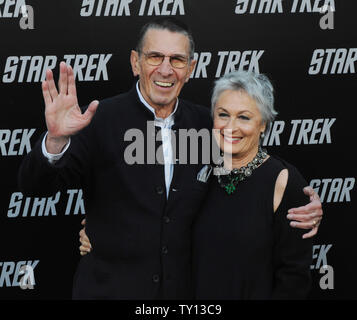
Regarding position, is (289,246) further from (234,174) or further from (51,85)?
(51,85)

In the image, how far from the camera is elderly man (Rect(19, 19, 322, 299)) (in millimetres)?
2771

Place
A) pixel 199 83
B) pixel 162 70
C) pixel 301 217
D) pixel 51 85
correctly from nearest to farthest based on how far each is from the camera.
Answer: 1. pixel 51 85
2. pixel 301 217
3. pixel 162 70
4. pixel 199 83

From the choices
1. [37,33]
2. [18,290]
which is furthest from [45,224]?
[37,33]

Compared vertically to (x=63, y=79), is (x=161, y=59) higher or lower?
higher

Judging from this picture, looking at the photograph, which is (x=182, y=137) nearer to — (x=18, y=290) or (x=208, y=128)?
(x=208, y=128)

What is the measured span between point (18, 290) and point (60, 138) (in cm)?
182

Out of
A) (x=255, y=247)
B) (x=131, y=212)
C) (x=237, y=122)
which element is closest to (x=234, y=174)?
(x=237, y=122)

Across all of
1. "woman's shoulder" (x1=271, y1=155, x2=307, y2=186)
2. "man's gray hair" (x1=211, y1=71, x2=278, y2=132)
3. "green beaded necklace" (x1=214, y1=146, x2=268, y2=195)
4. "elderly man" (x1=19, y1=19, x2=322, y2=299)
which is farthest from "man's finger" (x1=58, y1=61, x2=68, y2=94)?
"woman's shoulder" (x1=271, y1=155, x2=307, y2=186)

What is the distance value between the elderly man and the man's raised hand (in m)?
0.20

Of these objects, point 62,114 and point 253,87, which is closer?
point 62,114

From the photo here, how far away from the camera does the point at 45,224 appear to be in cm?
387

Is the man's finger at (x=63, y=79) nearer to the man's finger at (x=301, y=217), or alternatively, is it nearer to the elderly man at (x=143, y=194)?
the elderly man at (x=143, y=194)

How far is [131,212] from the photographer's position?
2.78 meters

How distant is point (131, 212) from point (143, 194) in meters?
0.11
